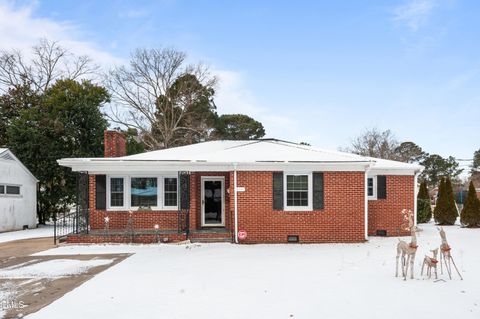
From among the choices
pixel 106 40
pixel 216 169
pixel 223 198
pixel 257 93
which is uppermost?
pixel 106 40

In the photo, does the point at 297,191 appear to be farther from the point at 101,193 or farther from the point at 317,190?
the point at 101,193

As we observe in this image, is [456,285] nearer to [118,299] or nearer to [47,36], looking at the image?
[118,299]

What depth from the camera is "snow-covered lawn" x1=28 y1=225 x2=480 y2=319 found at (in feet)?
20.2

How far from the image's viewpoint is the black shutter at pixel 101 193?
49.3 feet

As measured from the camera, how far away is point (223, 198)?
50.7 ft

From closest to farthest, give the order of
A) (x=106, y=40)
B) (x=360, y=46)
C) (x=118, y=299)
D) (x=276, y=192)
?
(x=118, y=299), (x=276, y=192), (x=360, y=46), (x=106, y=40)

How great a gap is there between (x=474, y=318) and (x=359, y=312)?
158 cm

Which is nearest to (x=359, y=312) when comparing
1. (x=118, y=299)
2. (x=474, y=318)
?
(x=474, y=318)

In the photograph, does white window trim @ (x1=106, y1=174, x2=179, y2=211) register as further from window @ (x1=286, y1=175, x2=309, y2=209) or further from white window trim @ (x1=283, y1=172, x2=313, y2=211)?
window @ (x1=286, y1=175, x2=309, y2=209)

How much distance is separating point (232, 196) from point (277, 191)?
1.57m

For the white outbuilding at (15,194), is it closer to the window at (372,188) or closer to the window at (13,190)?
the window at (13,190)

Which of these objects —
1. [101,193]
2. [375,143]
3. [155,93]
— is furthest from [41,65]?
[375,143]

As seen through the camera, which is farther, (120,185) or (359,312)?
(120,185)

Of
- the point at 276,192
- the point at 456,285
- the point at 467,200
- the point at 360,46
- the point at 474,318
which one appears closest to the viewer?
the point at 474,318
